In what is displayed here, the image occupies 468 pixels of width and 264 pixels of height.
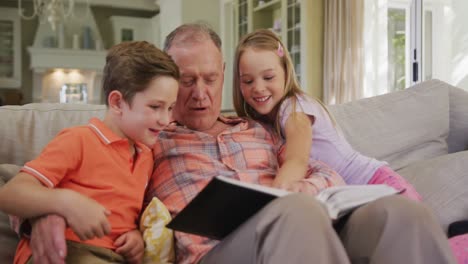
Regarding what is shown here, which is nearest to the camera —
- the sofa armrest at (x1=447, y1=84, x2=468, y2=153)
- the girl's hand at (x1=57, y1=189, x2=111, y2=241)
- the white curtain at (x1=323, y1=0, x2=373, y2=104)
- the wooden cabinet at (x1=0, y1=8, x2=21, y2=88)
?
the girl's hand at (x1=57, y1=189, x2=111, y2=241)

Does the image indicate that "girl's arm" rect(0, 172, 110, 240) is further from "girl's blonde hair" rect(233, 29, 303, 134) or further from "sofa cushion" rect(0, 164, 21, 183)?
"girl's blonde hair" rect(233, 29, 303, 134)

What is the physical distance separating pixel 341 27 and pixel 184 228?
4147 millimetres

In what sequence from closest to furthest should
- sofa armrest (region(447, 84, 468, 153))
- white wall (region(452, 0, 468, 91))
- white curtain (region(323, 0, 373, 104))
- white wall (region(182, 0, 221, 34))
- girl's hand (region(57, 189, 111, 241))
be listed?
girl's hand (region(57, 189, 111, 241)) → sofa armrest (region(447, 84, 468, 153)) → white wall (region(452, 0, 468, 91)) → white curtain (region(323, 0, 373, 104)) → white wall (region(182, 0, 221, 34))

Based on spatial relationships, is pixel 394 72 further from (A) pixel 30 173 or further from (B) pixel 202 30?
(A) pixel 30 173

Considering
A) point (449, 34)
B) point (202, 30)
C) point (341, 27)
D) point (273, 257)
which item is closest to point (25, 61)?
point (341, 27)

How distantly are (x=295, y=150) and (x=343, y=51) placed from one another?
12.1ft

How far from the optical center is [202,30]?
1.47 metres

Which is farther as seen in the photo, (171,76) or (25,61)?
(25,61)

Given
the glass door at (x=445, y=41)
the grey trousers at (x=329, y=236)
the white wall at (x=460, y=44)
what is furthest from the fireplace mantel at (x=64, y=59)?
the grey trousers at (x=329, y=236)

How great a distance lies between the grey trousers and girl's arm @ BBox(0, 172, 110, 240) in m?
0.25

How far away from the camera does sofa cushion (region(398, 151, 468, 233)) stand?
1601mm

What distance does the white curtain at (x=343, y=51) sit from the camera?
4672 mm

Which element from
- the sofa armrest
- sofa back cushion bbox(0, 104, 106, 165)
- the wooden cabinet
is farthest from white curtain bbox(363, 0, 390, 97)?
the wooden cabinet

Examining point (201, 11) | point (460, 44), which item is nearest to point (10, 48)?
point (201, 11)
